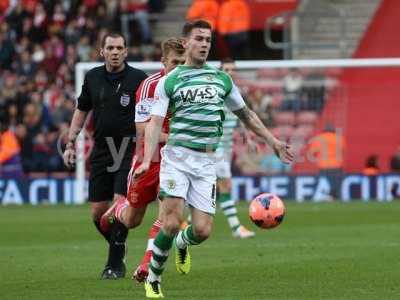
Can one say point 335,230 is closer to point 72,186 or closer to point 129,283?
point 129,283

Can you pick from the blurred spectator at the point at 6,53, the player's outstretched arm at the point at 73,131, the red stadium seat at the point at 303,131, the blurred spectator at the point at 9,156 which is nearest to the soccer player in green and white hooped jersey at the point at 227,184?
the player's outstretched arm at the point at 73,131

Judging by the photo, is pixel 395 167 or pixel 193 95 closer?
pixel 193 95

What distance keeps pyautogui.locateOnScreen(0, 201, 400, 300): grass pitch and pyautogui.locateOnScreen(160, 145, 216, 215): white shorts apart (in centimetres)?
86

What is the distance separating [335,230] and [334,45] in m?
13.8

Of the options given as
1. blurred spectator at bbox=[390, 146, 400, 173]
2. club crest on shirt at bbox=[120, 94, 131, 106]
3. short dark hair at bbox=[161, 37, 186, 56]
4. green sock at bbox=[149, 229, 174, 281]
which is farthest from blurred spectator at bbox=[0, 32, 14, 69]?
green sock at bbox=[149, 229, 174, 281]

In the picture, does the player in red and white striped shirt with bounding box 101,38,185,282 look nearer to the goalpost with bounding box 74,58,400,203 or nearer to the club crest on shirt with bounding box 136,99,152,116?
the club crest on shirt with bounding box 136,99,152,116

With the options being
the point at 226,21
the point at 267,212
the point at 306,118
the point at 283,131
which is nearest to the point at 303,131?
the point at 306,118

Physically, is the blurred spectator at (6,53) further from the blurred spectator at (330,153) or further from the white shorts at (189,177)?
the white shorts at (189,177)

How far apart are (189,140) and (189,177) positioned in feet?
1.09

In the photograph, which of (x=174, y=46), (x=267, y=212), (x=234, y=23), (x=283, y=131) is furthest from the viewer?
(x=234, y=23)

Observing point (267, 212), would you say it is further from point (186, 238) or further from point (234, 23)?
point (234, 23)

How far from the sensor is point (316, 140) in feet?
90.7

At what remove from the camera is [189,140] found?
10977 millimetres

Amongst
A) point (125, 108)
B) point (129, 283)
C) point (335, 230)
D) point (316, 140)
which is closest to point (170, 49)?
point (125, 108)
